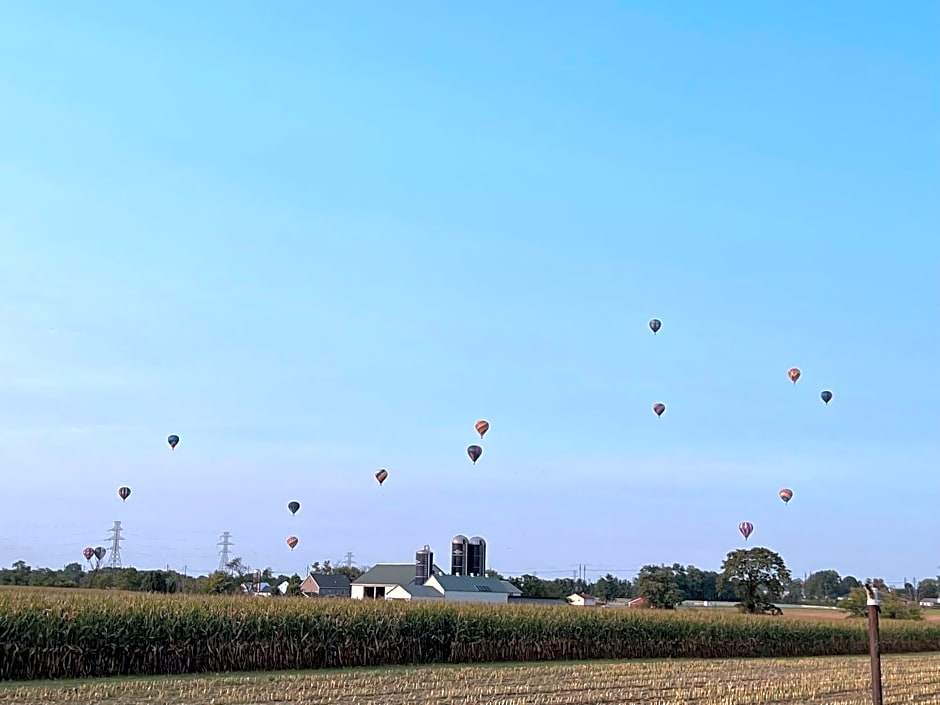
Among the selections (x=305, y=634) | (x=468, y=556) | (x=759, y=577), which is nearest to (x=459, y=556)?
(x=468, y=556)

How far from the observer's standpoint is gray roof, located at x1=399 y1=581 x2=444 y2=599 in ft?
233

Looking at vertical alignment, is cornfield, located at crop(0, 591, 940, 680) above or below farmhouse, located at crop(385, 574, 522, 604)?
above

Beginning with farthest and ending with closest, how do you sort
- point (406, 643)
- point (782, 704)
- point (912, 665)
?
point (912, 665), point (406, 643), point (782, 704)

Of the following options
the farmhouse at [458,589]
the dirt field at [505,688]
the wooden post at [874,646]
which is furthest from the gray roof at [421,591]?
the wooden post at [874,646]

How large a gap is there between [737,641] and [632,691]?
18.8 m

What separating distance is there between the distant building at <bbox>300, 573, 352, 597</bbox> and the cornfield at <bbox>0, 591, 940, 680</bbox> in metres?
57.7

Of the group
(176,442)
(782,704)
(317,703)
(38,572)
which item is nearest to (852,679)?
(782,704)

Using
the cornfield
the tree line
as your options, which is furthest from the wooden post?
the tree line

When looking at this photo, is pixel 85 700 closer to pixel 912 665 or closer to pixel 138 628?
pixel 138 628

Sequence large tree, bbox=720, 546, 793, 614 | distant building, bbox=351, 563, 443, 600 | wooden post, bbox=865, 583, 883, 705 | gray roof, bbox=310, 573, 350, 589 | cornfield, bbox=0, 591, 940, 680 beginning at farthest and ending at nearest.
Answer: gray roof, bbox=310, 573, 350, 589, distant building, bbox=351, 563, 443, 600, large tree, bbox=720, 546, 793, 614, cornfield, bbox=0, 591, 940, 680, wooden post, bbox=865, 583, 883, 705

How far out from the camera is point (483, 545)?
3415 inches

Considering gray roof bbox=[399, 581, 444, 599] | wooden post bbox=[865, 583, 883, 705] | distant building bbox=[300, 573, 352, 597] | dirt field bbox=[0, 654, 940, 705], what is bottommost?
distant building bbox=[300, 573, 352, 597]

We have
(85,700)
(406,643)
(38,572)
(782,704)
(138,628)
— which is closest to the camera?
(85,700)

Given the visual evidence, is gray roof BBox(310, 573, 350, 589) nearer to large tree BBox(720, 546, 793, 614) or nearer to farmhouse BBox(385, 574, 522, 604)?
farmhouse BBox(385, 574, 522, 604)
